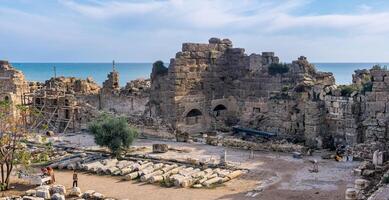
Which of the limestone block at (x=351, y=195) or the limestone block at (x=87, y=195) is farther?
the limestone block at (x=87, y=195)

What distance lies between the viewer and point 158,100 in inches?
1302

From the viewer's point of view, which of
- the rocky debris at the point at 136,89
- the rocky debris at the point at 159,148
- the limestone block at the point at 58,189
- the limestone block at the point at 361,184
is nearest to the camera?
the limestone block at the point at 361,184

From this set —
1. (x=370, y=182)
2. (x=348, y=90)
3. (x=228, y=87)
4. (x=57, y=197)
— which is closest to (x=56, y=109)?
(x=228, y=87)

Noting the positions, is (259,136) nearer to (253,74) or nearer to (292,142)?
(292,142)

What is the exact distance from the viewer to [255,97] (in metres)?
32.5

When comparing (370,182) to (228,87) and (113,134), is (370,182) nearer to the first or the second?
(113,134)

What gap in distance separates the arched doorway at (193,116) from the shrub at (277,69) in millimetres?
4946

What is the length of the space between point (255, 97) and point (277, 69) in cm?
210

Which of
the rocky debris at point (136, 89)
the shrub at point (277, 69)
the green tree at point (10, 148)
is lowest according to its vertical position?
the green tree at point (10, 148)

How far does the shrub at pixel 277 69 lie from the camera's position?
1262 inches

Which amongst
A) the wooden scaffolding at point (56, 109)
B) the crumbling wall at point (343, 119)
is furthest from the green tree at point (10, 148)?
the crumbling wall at point (343, 119)

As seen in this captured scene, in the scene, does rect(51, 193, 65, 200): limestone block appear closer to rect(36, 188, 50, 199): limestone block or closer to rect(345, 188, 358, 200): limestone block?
rect(36, 188, 50, 199): limestone block

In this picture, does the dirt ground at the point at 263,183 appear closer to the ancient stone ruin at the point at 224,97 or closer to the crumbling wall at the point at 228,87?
the ancient stone ruin at the point at 224,97

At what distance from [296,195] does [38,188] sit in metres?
9.14
